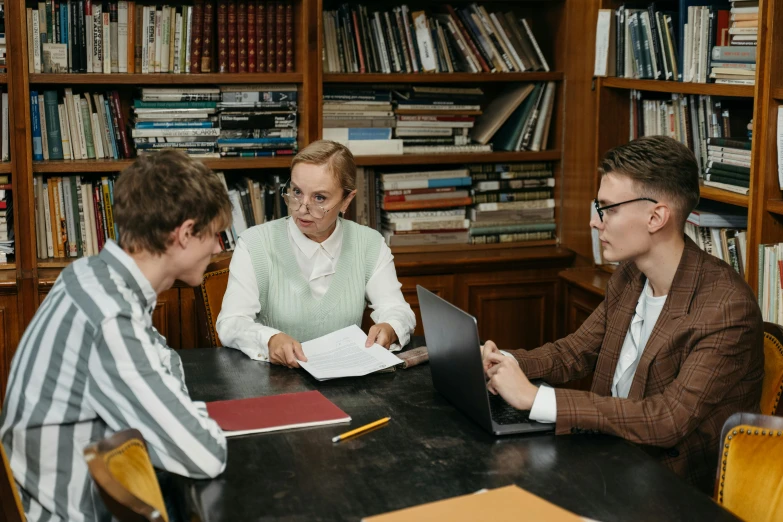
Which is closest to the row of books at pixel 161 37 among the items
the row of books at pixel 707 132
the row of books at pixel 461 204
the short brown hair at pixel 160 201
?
the row of books at pixel 461 204

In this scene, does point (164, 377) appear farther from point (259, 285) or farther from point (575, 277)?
point (575, 277)

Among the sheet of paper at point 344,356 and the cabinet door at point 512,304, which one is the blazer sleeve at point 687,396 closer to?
the sheet of paper at point 344,356

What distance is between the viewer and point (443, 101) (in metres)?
3.94

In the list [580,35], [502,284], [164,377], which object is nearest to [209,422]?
[164,377]

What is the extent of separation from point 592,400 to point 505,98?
7.94 ft

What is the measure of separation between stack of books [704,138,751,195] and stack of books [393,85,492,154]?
1130mm

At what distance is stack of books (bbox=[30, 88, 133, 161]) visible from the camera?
11.5ft

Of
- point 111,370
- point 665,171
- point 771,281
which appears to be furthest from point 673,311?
point 111,370

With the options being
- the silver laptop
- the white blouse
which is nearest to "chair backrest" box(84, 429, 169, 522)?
the silver laptop

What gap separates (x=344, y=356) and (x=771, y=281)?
4.28 ft

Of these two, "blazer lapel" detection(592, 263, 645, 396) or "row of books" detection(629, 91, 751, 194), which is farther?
"row of books" detection(629, 91, 751, 194)

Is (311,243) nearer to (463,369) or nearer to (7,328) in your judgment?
(463,369)

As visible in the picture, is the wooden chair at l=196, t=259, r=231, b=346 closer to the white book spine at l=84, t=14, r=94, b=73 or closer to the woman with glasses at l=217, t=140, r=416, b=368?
the woman with glasses at l=217, t=140, r=416, b=368

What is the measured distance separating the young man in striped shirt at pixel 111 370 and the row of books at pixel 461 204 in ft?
7.36
